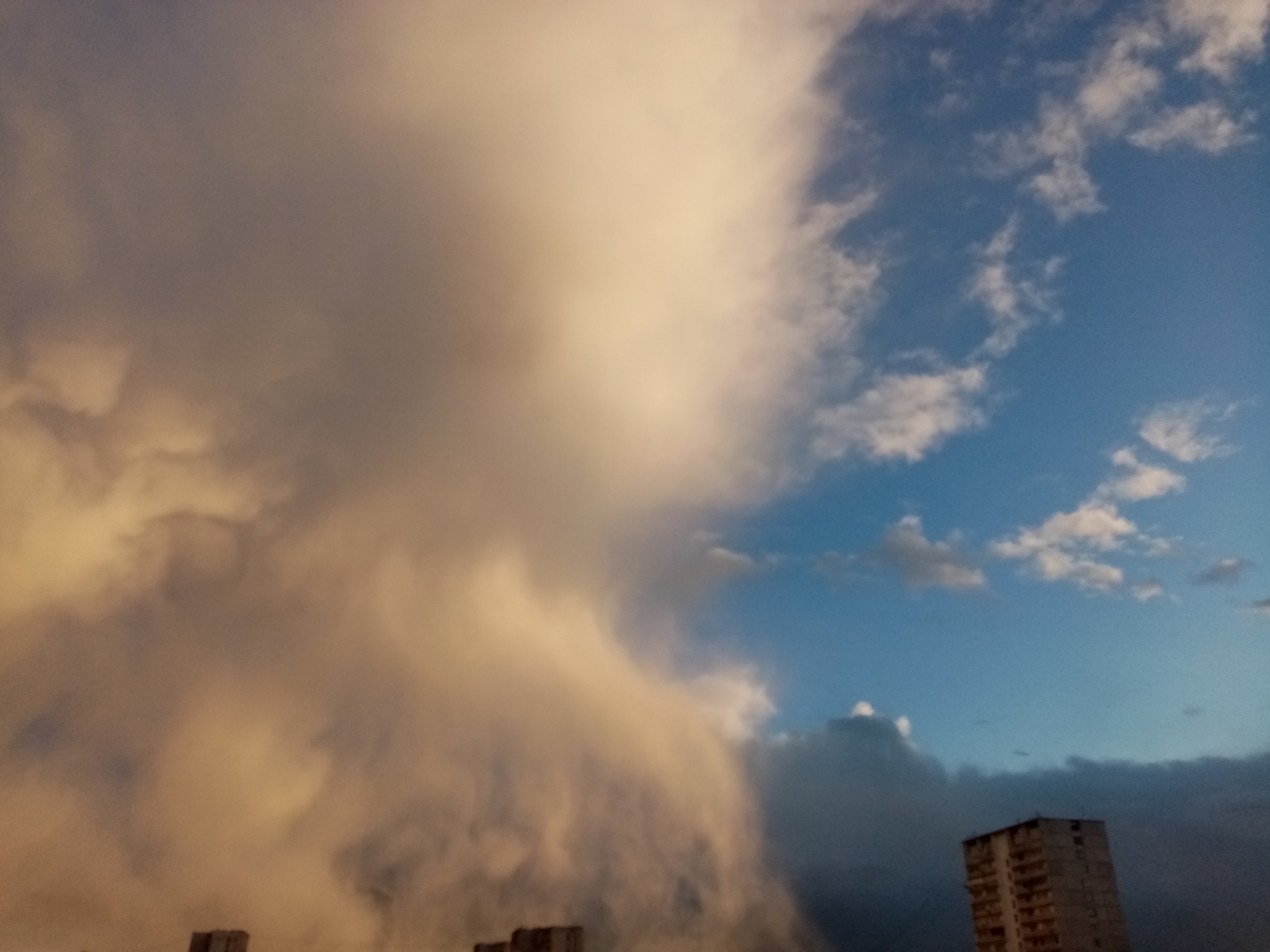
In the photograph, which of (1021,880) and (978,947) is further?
(978,947)

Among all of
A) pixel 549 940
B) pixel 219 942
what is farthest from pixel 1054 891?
pixel 219 942

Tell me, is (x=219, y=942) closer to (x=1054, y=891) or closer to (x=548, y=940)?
(x=548, y=940)

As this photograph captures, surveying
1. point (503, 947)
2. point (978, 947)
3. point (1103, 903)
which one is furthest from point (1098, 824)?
point (503, 947)

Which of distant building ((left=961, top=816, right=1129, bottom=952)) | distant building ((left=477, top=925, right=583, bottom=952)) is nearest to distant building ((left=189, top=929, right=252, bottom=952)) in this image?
distant building ((left=477, top=925, right=583, bottom=952))

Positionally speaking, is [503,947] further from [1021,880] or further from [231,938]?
[1021,880]

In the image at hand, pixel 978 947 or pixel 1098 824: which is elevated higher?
pixel 1098 824

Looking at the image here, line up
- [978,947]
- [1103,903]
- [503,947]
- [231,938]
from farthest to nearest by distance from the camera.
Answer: [503,947] < [231,938] < [978,947] < [1103,903]

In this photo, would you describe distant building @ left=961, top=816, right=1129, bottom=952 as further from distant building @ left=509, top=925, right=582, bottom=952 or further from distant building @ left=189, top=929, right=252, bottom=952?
distant building @ left=189, top=929, right=252, bottom=952
